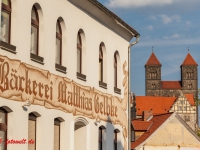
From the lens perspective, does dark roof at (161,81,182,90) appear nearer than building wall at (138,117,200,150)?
No

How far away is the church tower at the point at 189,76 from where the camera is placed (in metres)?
188

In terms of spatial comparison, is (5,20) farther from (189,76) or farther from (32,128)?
(189,76)

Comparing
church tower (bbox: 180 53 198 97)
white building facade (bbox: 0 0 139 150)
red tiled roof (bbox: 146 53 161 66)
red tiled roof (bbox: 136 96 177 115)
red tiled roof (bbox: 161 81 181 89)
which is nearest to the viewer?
white building facade (bbox: 0 0 139 150)

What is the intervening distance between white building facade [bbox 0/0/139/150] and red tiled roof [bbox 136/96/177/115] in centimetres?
12281

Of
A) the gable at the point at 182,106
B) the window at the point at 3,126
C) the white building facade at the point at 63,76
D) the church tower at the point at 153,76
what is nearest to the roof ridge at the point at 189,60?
the church tower at the point at 153,76

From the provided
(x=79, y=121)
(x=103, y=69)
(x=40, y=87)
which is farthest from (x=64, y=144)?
(x=103, y=69)

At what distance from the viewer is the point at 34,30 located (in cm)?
1700

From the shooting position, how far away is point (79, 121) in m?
20.5

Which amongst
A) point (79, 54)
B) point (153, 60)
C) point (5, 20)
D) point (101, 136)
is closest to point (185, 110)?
point (153, 60)

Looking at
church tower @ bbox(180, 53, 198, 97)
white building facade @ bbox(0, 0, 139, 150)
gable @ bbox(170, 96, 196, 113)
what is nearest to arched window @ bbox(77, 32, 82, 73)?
white building facade @ bbox(0, 0, 139, 150)

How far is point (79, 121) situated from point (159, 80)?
17028cm

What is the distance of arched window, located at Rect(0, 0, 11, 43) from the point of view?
49.2ft

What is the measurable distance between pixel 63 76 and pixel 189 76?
172726 millimetres

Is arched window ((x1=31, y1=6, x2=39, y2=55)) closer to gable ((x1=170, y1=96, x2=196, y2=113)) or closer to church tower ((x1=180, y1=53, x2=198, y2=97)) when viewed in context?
gable ((x1=170, y1=96, x2=196, y2=113))
